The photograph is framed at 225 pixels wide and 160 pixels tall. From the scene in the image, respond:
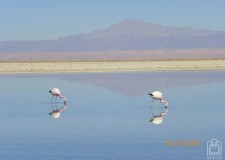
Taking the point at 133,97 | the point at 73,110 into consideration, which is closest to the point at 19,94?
the point at 133,97

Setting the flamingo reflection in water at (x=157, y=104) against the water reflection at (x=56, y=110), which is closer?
the flamingo reflection in water at (x=157, y=104)

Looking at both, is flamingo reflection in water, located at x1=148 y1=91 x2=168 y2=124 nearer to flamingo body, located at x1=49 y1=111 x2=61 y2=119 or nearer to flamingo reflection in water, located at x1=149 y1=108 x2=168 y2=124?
flamingo reflection in water, located at x1=149 y1=108 x2=168 y2=124

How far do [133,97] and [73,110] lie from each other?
4.85m

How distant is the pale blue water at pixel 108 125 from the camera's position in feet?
44.0

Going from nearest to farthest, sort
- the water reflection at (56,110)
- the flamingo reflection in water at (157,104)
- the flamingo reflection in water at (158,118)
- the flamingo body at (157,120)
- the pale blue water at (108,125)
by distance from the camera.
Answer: the pale blue water at (108,125), the flamingo body at (157,120), the flamingo reflection in water at (158,118), the flamingo reflection in water at (157,104), the water reflection at (56,110)

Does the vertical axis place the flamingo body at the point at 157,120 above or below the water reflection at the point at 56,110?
below

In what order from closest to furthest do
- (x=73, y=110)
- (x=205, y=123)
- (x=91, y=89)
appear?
(x=205, y=123) → (x=73, y=110) → (x=91, y=89)

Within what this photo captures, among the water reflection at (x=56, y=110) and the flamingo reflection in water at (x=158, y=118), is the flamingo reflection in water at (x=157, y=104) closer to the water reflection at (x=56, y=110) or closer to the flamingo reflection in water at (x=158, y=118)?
the flamingo reflection in water at (x=158, y=118)

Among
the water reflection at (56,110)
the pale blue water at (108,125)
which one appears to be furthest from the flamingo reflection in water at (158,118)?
the water reflection at (56,110)

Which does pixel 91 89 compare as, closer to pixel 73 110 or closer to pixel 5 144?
pixel 73 110

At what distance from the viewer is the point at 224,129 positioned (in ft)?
52.1

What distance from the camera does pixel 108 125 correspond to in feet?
55.7

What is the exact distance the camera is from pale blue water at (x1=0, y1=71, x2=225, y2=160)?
13414 millimetres

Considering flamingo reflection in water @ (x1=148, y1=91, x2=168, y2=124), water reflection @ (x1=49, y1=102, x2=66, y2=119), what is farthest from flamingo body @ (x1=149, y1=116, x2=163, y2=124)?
water reflection @ (x1=49, y1=102, x2=66, y2=119)
